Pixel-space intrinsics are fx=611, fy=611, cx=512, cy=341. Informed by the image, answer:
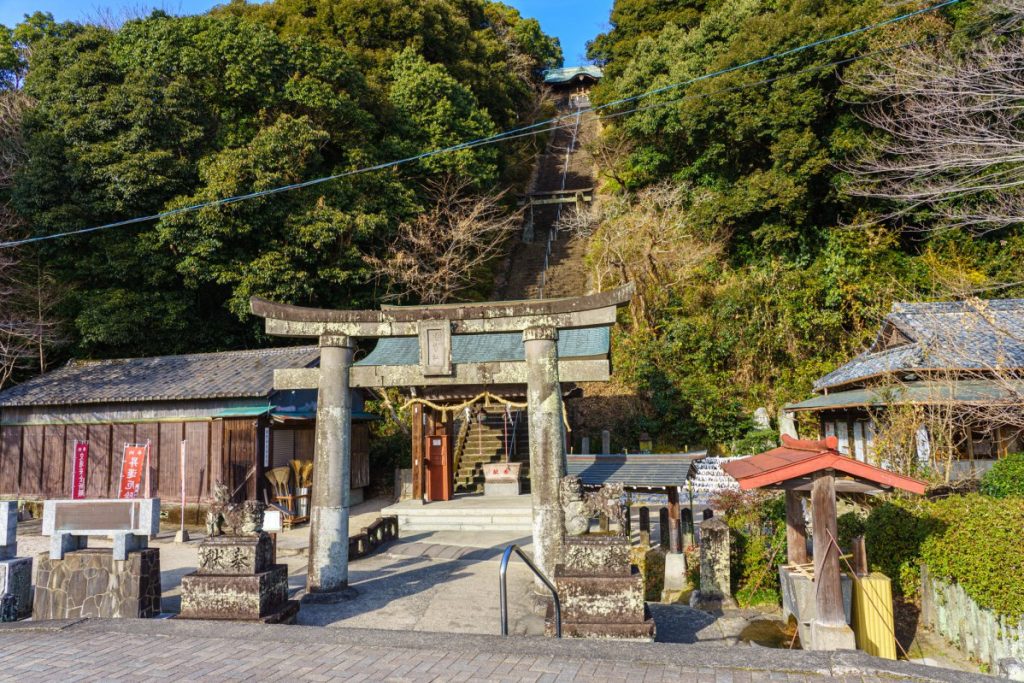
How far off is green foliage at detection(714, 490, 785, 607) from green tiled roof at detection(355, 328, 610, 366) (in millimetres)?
5576

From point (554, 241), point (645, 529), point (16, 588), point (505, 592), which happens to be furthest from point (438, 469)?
point (554, 241)

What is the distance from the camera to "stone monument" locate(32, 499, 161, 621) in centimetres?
843

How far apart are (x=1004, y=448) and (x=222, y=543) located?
1689cm

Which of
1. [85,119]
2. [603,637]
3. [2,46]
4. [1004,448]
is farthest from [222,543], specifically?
[2,46]

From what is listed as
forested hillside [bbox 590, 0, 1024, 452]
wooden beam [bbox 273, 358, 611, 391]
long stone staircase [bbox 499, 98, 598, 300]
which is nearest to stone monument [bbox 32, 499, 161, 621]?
wooden beam [bbox 273, 358, 611, 391]

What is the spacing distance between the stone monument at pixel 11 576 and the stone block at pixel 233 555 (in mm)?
3152

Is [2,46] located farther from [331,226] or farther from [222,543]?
[222,543]

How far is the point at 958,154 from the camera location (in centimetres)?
1250

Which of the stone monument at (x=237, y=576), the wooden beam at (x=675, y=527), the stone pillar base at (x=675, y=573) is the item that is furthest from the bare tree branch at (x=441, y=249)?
the stone monument at (x=237, y=576)

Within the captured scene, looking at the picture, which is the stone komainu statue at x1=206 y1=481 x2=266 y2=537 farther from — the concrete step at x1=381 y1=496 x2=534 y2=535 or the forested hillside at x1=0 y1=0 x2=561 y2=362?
the forested hillside at x1=0 y1=0 x2=561 y2=362

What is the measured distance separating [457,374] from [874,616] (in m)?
6.84

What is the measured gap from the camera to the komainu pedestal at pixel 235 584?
7.79 meters

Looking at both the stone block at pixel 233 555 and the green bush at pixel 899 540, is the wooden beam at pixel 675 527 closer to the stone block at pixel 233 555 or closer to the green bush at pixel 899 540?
the green bush at pixel 899 540

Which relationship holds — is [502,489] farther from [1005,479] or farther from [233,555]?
[1005,479]
